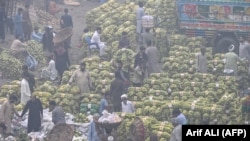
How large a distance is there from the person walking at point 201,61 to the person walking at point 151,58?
4.03 feet

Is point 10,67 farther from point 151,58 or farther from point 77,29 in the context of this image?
point 77,29

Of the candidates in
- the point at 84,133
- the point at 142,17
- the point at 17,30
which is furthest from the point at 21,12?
the point at 84,133

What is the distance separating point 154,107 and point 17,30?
8717 mm

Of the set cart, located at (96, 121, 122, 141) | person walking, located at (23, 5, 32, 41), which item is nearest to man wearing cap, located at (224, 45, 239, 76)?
cart, located at (96, 121, 122, 141)

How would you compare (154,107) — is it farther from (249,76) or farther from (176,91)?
(249,76)

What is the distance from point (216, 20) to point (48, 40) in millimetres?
5555

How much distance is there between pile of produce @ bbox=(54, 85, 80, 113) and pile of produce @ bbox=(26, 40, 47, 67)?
4.62 meters

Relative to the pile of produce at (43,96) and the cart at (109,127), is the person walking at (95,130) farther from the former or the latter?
the pile of produce at (43,96)

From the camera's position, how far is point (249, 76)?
103ft

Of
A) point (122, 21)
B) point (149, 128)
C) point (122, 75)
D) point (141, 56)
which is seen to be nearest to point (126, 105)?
point (149, 128)

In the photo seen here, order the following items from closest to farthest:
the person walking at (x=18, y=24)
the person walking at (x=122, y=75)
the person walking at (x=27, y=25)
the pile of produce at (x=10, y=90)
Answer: the pile of produce at (x=10, y=90) → the person walking at (x=122, y=75) → the person walking at (x=18, y=24) → the person walking at (x=27, y=25)

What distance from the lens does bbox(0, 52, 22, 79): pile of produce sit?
103ft

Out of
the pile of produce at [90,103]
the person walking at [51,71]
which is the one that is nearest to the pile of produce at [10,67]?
the person walking at [51,71]

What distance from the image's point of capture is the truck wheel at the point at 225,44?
33406 millimetres
